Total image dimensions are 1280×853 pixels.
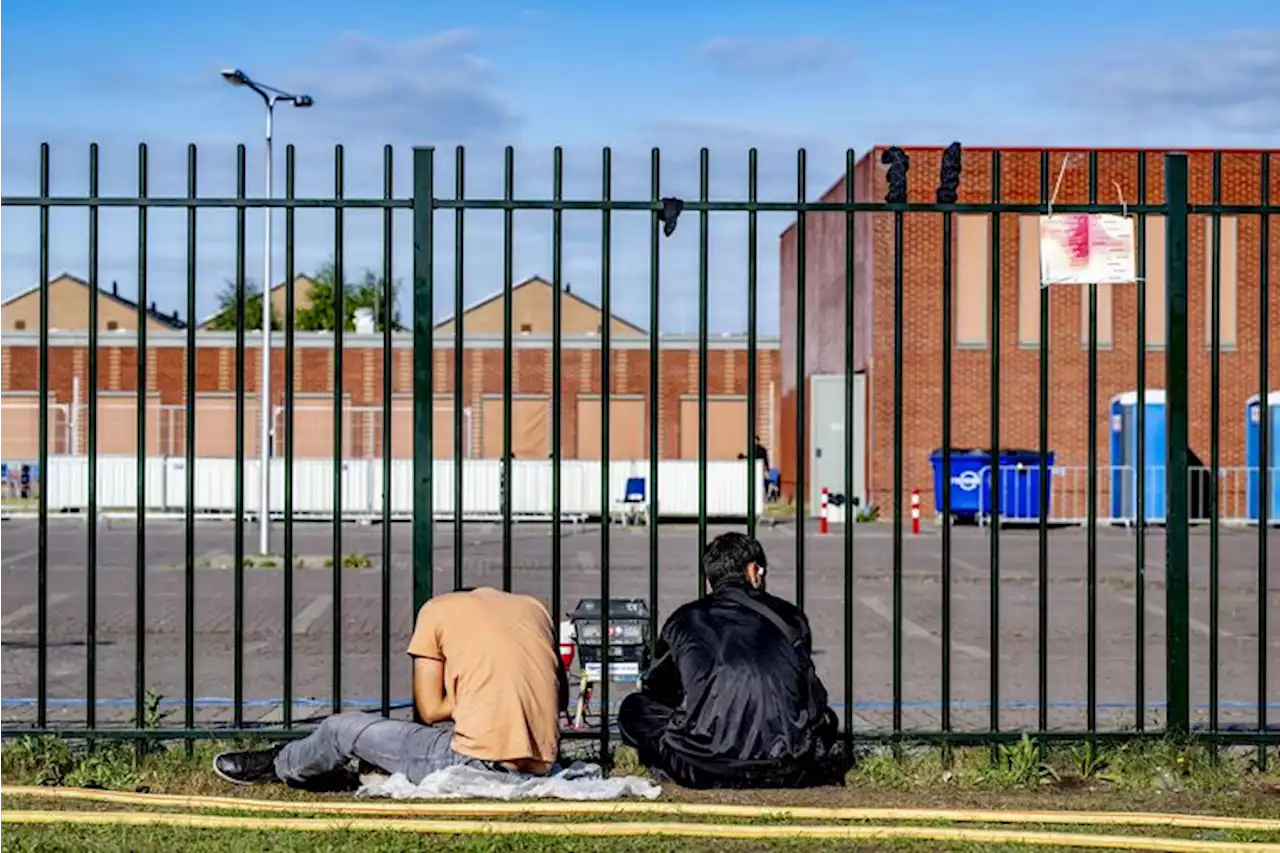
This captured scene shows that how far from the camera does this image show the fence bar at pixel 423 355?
7.92 metres

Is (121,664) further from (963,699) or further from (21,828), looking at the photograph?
(21,828)

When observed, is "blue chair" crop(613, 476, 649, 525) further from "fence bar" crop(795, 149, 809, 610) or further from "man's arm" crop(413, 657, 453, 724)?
"man's arm" crop(413, 657, 453, 724)

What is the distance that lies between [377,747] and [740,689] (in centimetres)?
143

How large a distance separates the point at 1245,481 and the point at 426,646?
33.0 meters

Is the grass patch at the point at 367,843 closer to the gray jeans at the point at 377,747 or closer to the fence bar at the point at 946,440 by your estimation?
the gray jeans at the point at 377,747

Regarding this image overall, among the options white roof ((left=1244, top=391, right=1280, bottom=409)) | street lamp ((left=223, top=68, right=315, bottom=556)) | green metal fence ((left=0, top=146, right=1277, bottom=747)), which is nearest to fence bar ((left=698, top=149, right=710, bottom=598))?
green metal fence ((left=0, top=146, right=1277, bottom=747))

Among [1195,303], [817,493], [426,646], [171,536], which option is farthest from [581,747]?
[817,493]

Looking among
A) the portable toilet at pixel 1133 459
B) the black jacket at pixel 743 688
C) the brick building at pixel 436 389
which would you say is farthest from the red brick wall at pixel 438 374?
the black jacket at pixel 743 688

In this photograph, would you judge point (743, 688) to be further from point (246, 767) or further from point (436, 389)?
point (436, 389)

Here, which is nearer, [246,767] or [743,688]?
[743,688]

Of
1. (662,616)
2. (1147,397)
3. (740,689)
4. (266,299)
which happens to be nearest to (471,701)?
(740,689)

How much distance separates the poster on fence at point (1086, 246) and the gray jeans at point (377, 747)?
3330mm

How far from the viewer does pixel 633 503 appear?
35.1 meters

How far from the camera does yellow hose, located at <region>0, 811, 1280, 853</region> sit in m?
6.47
